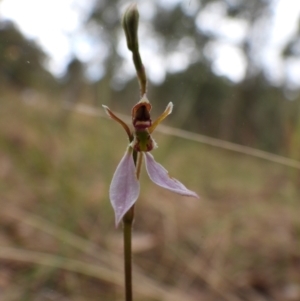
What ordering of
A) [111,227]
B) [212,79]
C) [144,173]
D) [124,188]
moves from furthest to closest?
[212,79] → [144,173] → [111,227] → [124,188]

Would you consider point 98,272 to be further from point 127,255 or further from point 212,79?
point 212,79

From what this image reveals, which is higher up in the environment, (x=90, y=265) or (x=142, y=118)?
(x=142, y=118)

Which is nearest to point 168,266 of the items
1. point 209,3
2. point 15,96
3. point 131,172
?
point 131,172

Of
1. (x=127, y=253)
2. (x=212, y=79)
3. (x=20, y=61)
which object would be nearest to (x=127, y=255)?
(x=127, y=253)

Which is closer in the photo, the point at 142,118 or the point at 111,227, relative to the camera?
the point at 142,118

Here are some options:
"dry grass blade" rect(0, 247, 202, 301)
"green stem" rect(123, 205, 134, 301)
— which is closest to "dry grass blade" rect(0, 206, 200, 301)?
"dry grass blade" rect(0, 247, 202, 301)

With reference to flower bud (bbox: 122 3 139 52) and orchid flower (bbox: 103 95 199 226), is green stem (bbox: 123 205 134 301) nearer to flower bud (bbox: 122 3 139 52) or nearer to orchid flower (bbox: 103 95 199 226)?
orchid flower (bbox: 103 95 199 226)
